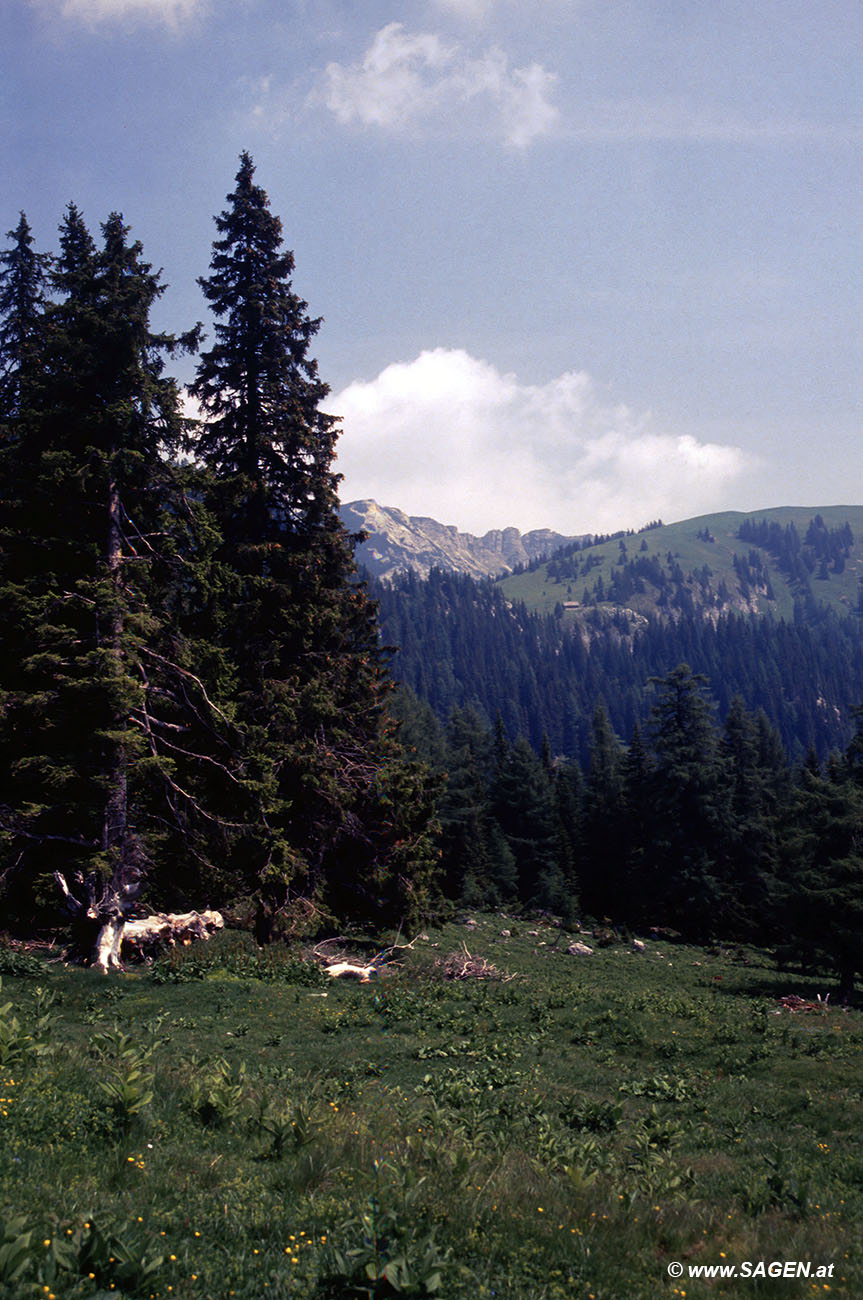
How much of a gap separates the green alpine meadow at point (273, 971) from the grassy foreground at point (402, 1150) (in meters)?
0.05

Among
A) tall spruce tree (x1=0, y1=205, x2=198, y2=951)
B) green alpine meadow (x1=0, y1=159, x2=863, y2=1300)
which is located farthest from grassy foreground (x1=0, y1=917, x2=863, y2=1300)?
tall spruce tree (x1=0, y1=205, x2=198, y2=951)

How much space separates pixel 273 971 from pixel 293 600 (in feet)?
37.8

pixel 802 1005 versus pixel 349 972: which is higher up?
pixel 349 972

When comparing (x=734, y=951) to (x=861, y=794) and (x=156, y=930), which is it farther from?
(x=156, y=930)

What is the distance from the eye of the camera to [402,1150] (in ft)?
24.7

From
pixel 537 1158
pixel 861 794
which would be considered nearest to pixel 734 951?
pixel 861 794

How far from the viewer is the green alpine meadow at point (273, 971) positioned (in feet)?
18.6

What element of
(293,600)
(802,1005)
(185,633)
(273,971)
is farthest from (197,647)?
(802,1005)

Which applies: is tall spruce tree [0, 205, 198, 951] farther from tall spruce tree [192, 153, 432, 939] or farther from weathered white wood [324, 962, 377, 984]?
weathered white wood [324, 962, 377, 984]

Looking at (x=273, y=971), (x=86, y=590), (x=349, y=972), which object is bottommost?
(x=349, y=972)

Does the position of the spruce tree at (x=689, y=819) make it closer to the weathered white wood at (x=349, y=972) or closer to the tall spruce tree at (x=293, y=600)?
the tall spruce tree at (x=293, y=600)

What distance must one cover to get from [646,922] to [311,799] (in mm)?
40741

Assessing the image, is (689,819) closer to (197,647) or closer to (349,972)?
(349,972)

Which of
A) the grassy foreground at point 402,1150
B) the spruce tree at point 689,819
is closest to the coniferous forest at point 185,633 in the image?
the grassy foreground at point 402,1150
